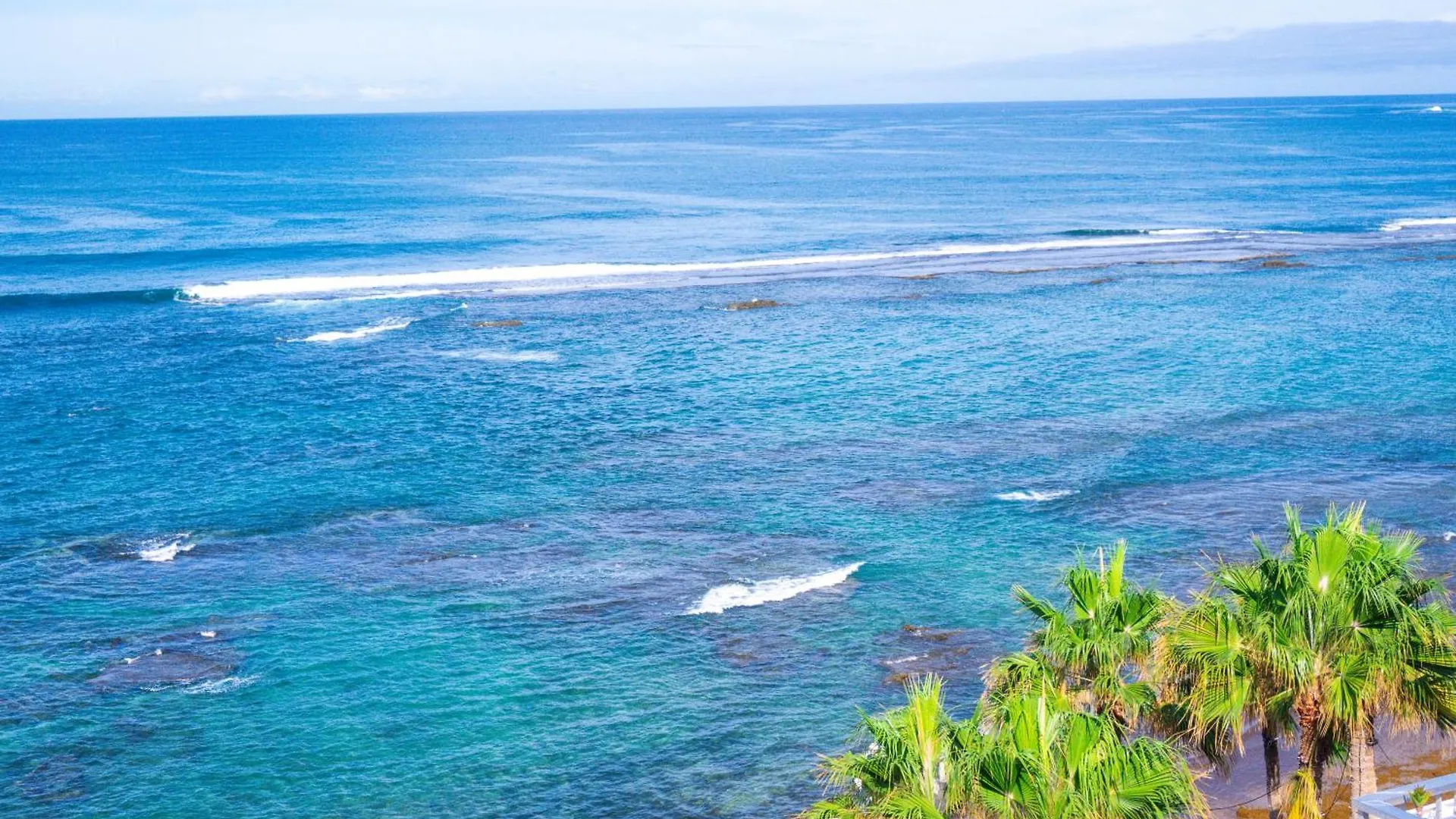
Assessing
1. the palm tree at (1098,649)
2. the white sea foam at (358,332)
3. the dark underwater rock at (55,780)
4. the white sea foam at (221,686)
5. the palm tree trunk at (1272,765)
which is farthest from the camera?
the white sea foam at (358,332)

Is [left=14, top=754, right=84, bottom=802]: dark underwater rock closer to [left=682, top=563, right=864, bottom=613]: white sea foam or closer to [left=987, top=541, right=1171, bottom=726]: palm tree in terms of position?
[left=682, top=563, right=864, bottom=613]: white sea foam

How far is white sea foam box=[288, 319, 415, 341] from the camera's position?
80875mm

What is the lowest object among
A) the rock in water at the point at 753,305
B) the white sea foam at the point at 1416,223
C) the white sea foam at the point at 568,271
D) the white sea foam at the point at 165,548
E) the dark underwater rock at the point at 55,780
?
the dark underwater rock at the point at 55,780

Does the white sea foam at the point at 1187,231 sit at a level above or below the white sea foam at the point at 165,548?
above

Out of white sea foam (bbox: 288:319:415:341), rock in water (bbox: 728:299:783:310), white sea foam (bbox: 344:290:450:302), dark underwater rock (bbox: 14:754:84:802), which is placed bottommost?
dark underwater rock (bbox: 14:754:84:802)

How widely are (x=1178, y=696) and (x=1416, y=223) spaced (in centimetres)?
12362

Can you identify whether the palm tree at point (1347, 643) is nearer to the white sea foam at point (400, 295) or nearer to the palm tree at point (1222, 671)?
the palm tree at point (1222, 671)

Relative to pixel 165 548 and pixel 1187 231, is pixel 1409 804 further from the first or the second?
pixel 1187 231

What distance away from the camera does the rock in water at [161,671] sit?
1417 inches

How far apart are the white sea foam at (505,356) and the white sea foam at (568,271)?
2538 cm

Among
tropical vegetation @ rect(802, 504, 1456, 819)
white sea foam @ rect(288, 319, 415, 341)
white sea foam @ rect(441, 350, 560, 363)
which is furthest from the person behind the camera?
white sea foam @ rect(288, 319, 415, 341)

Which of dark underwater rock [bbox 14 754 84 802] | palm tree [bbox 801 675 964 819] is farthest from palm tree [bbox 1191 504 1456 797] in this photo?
dark underwater rock [bbox 14 754 84 802]

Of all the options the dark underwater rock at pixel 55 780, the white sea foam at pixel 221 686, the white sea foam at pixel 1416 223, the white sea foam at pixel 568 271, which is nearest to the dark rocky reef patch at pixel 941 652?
the white sea foam at pixel 221 686

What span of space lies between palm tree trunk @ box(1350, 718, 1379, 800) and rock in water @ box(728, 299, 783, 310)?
70627mm
